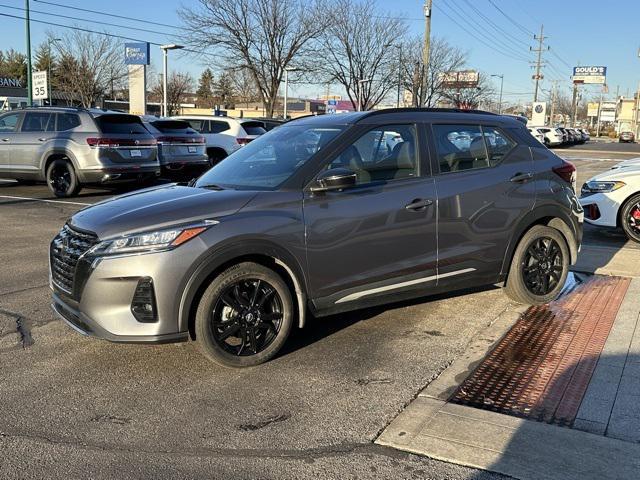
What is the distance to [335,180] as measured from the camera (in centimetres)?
427

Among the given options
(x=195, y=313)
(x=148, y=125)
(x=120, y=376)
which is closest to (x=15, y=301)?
(x=120, y=376)

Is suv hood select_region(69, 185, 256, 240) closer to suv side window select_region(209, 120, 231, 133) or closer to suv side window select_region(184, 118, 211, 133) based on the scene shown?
suv side window select_region(209, 120, 231, 133)

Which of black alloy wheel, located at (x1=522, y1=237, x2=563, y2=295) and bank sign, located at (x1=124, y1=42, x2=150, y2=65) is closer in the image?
black alloy wheel, located at (x1=522, y1=237, x2=563, y2=295)

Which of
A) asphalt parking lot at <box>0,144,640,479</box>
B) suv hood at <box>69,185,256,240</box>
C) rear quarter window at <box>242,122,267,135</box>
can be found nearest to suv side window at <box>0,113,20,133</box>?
rear quarter window at <box>242,122,267,135</box>

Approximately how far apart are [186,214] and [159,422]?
4.29ft

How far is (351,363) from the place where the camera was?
14.2ft

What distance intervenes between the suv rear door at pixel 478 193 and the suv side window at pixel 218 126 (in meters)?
12.1

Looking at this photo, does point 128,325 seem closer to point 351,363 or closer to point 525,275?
point 351,363

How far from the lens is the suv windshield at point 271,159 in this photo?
4.55 m

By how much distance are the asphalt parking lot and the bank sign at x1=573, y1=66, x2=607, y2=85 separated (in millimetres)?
104913

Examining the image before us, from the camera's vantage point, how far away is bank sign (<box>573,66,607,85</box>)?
320 ft

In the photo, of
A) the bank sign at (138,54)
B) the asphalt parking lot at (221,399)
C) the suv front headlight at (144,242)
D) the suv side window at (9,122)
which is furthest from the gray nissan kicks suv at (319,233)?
the bank sign at (138,54)

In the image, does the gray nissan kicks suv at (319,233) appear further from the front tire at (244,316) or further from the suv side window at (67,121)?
the suv side window at (67,121)

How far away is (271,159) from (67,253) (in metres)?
1.67
